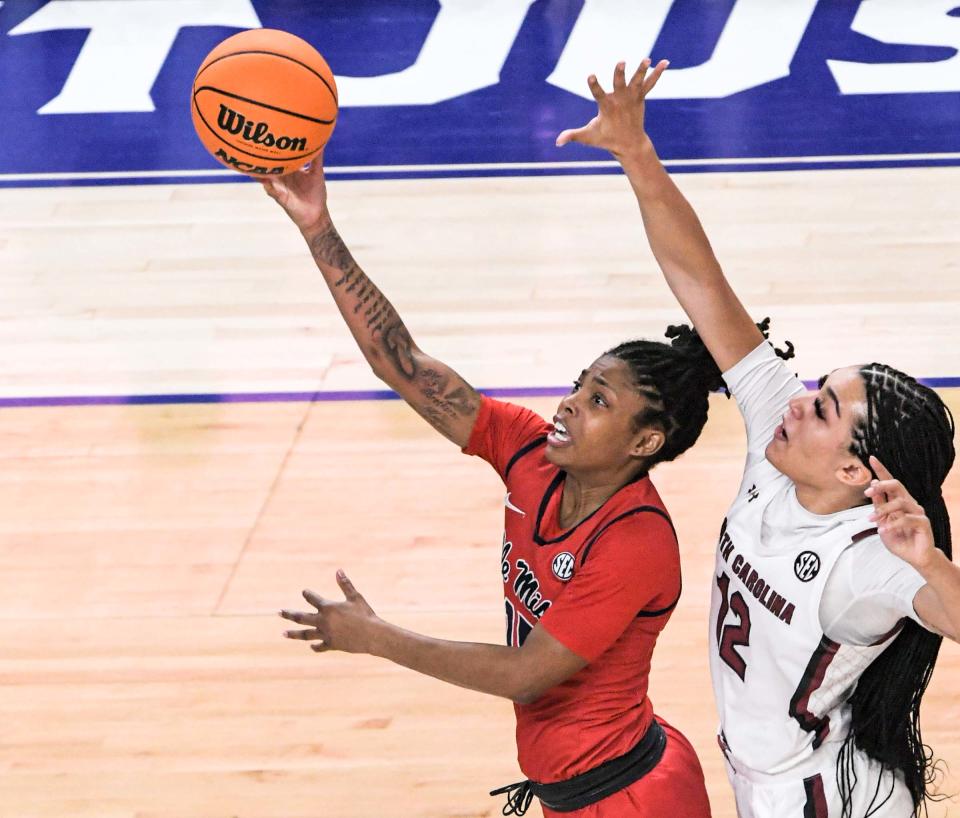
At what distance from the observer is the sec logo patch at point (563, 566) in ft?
9.37

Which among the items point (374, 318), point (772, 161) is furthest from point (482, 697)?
point (772, 161)

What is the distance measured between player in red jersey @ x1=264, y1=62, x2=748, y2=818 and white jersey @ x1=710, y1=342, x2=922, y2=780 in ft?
0.37

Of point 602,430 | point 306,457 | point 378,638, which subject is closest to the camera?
point 378,638

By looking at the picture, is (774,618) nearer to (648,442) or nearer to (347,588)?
(648,442)

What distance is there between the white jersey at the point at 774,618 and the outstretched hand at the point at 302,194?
888mm

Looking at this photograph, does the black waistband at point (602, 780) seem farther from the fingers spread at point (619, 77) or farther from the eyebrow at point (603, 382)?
the fingers spread at point (619, 77)

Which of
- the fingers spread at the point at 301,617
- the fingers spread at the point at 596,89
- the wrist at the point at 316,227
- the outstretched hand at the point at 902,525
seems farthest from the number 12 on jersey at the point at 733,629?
the wrist at the point at 316,227

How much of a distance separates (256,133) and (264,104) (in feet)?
0.34

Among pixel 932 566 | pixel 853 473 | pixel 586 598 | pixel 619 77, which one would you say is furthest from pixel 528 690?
pixel 619 77

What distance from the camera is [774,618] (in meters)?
2.70

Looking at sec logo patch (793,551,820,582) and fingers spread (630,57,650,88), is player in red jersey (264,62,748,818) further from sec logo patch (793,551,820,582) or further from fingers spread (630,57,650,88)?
fingers spread (630,57,650,88)

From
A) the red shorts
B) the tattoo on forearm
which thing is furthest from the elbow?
the tattoo on forearm

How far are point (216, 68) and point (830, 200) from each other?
4.75 metres

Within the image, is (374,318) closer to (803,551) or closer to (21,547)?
(803,551)
